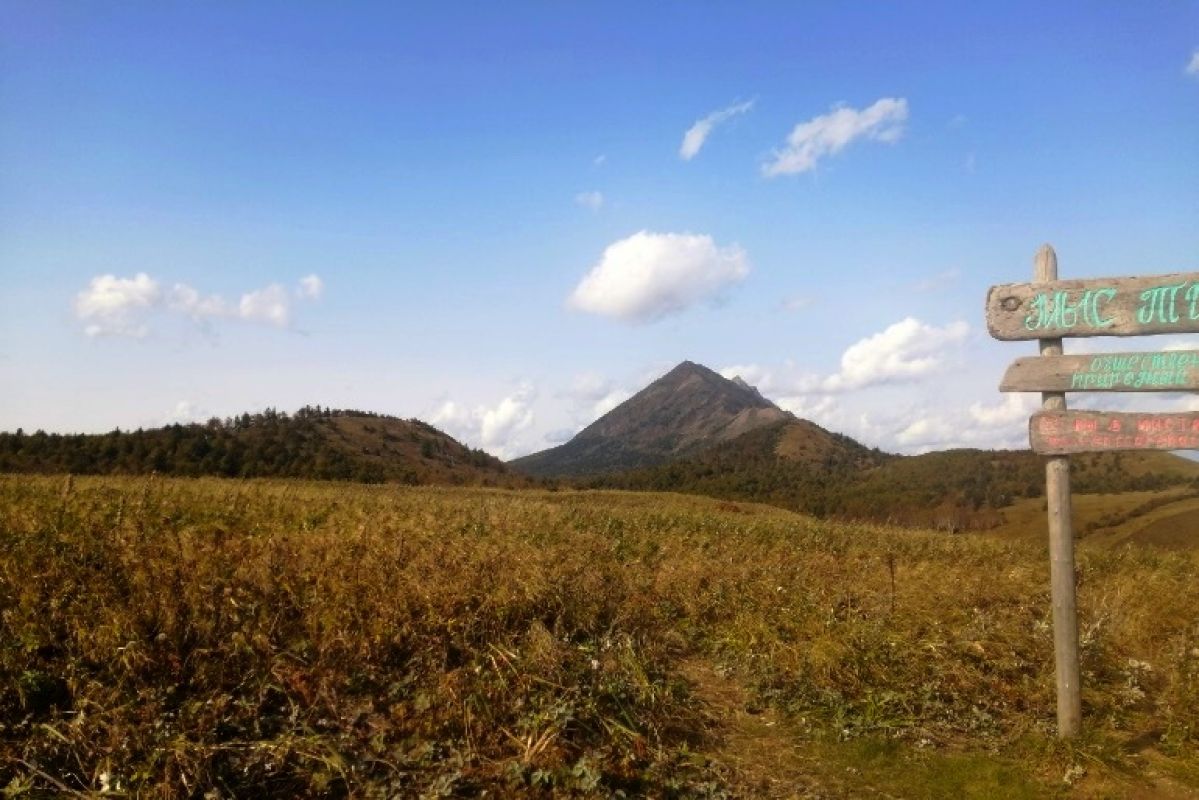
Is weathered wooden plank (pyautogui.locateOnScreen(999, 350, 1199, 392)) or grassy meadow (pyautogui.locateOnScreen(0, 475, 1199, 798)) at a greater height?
weathered wooden plank (pyautogui.locateOnScreen(999, 350, 1199, 392))

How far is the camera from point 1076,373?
16.8 feet

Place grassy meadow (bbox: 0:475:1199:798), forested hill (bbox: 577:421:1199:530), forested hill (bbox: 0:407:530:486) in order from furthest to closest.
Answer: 1. forested hill (bbox: 577:421:1199:530)
2. forested hill (bbox: 0:407:530:486)
3. grassy meadow (bbox: 0:475:1199:798)

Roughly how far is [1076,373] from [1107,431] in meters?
0.46

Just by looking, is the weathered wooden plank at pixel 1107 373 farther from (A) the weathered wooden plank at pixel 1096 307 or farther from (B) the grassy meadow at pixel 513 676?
(B) the grassy meadow at pixel 513 676

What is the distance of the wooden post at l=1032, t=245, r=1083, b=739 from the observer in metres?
5.10

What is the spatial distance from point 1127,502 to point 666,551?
5835 cm

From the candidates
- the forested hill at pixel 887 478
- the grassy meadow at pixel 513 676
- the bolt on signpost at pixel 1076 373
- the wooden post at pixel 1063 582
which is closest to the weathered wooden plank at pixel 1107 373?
the bolt on signpost at pixel 1076 373

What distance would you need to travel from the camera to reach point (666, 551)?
1012cm

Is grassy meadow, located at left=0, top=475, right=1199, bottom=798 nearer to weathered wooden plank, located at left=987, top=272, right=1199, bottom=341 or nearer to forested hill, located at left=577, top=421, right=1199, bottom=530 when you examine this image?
weathered wooden plank, located at left=987, top=272, right=1199, bottom=341

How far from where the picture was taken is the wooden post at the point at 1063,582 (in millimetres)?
5098

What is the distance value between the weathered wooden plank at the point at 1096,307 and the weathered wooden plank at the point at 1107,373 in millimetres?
178

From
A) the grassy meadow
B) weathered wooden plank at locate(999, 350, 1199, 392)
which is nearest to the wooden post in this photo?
weathered wooden plank at locate(999, 350, 1199, 392)

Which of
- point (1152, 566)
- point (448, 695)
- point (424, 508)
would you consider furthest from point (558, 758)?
point (1152, 566)

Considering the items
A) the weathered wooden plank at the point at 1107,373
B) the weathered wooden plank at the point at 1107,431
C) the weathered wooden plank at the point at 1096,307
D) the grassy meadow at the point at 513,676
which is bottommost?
the grassy meadow at the point at 513,676
